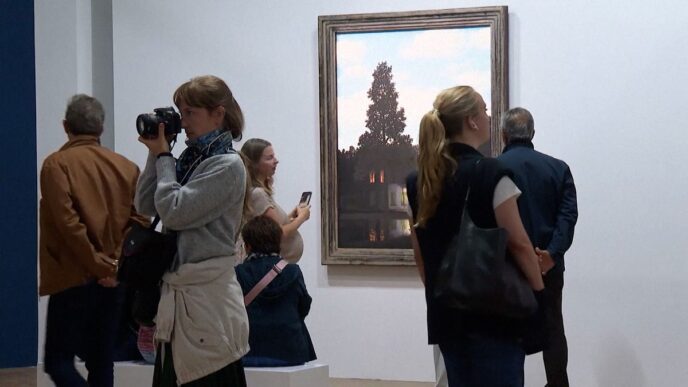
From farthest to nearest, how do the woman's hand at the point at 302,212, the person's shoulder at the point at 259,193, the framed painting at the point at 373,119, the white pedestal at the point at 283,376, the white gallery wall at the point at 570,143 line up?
the framed painting at the point at 373,119
the white gallery wall at the point at 570,143
the woman's hand at the point at 302,212
the person's shoulder at the point at 259,193
the white pedestal at the point at 283,376

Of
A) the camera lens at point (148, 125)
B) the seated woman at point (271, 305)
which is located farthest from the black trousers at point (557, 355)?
the camera lens at point (148, 125)

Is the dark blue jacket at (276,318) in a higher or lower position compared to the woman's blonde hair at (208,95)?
lower

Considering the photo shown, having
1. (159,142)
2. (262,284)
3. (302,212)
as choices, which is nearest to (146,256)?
(159,142)

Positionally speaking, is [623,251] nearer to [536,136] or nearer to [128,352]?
[536,136]

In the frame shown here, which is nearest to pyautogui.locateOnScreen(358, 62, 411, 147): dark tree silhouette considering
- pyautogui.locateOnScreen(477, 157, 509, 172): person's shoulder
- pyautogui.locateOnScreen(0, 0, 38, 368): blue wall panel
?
pyautogui.locateOnScreen(0, 0, 38, 368): blue wall panel

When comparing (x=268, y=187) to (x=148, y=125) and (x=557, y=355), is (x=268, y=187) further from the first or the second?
(x=148, y=125)

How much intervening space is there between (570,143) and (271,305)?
8.76 ft

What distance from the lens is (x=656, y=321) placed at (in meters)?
6.66

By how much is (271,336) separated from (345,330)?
248cm

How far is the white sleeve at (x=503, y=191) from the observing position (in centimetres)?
336

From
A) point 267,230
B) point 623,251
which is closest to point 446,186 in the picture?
point 267,230

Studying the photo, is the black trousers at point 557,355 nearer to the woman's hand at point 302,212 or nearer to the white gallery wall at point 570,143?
the white gallery wall at point 570,143

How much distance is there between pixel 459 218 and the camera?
3465mm

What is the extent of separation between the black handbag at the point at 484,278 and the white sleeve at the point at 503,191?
0.10 meters
